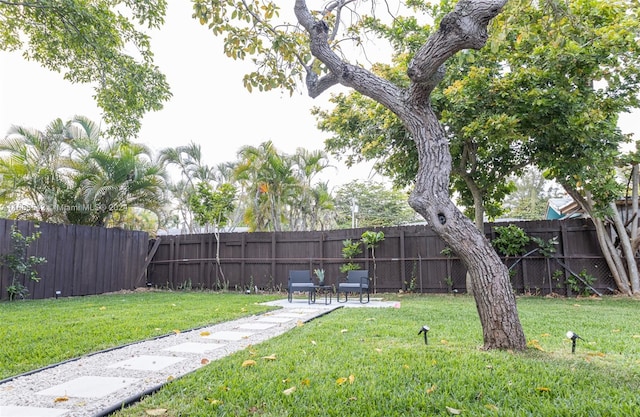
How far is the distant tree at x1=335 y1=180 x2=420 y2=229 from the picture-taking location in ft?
86.2

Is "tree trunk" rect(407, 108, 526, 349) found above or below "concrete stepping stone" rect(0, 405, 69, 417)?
above

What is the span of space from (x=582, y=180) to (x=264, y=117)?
15.5 metres

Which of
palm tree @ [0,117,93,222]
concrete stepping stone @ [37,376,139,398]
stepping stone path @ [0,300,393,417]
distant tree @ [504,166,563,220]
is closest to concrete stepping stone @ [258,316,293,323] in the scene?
stepping stone path @ [0,300,393,417]

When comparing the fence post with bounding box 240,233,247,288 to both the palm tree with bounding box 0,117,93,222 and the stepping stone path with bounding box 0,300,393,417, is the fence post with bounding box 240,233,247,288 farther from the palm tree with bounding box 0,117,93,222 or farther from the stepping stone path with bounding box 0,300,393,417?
the stepping stone path with bounding box 0,300,393,417

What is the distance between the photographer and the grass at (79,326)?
11.0ft

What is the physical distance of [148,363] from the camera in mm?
3145

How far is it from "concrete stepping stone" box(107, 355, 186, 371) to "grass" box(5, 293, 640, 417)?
0.43m

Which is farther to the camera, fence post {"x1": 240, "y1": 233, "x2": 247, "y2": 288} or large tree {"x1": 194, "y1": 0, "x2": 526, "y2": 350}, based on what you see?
fence post {"x1": 240, "y1": 233, "x2": 247, "y2": 288}

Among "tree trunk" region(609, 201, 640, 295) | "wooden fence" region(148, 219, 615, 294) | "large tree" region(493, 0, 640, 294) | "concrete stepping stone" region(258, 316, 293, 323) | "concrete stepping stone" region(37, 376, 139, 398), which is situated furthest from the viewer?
"wooden fence" region(148, 219, 615, 294)

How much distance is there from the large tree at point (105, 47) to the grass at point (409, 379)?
424 centimetres

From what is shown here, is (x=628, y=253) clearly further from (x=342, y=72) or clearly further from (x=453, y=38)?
(x=342, y=72)

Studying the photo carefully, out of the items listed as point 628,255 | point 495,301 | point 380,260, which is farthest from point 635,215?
Result: point 495,301

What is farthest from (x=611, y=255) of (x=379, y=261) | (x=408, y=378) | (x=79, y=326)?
(x=79, y=326)

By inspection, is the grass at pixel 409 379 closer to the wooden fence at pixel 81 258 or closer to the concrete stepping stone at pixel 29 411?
the concrete stepping stone at pixel 29 411
